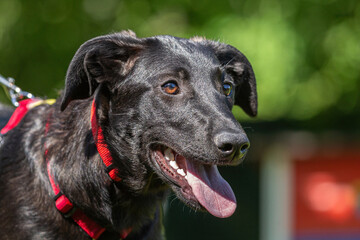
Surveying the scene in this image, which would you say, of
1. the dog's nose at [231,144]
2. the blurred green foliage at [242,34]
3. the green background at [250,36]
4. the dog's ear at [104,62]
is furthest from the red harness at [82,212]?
the blurred green foliage at [242,34]

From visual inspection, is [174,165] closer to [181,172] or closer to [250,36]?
[181,172]

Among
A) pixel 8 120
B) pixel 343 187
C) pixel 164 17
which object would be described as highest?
pixel 164 17

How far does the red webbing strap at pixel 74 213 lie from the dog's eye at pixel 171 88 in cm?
90

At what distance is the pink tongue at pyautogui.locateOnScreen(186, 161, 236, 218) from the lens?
11.1 feet

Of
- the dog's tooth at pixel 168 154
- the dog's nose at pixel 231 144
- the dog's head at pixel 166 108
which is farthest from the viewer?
the dog's tooth at pixel 168 154

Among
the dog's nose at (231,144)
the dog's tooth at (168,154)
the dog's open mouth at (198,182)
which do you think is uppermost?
the dog's nose at (231,144)

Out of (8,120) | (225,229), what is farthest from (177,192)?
(225,229)

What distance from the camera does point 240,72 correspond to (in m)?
4.28

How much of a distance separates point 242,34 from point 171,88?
29.0ft

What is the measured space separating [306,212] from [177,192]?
5.46 meters

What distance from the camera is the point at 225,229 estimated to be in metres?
8.35

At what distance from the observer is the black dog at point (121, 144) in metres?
3.48

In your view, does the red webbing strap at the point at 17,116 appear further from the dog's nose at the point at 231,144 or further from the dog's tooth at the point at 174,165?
the dog's nose at the point at 231,144

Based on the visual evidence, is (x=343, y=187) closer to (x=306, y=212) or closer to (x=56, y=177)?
(x=306, y=212)
